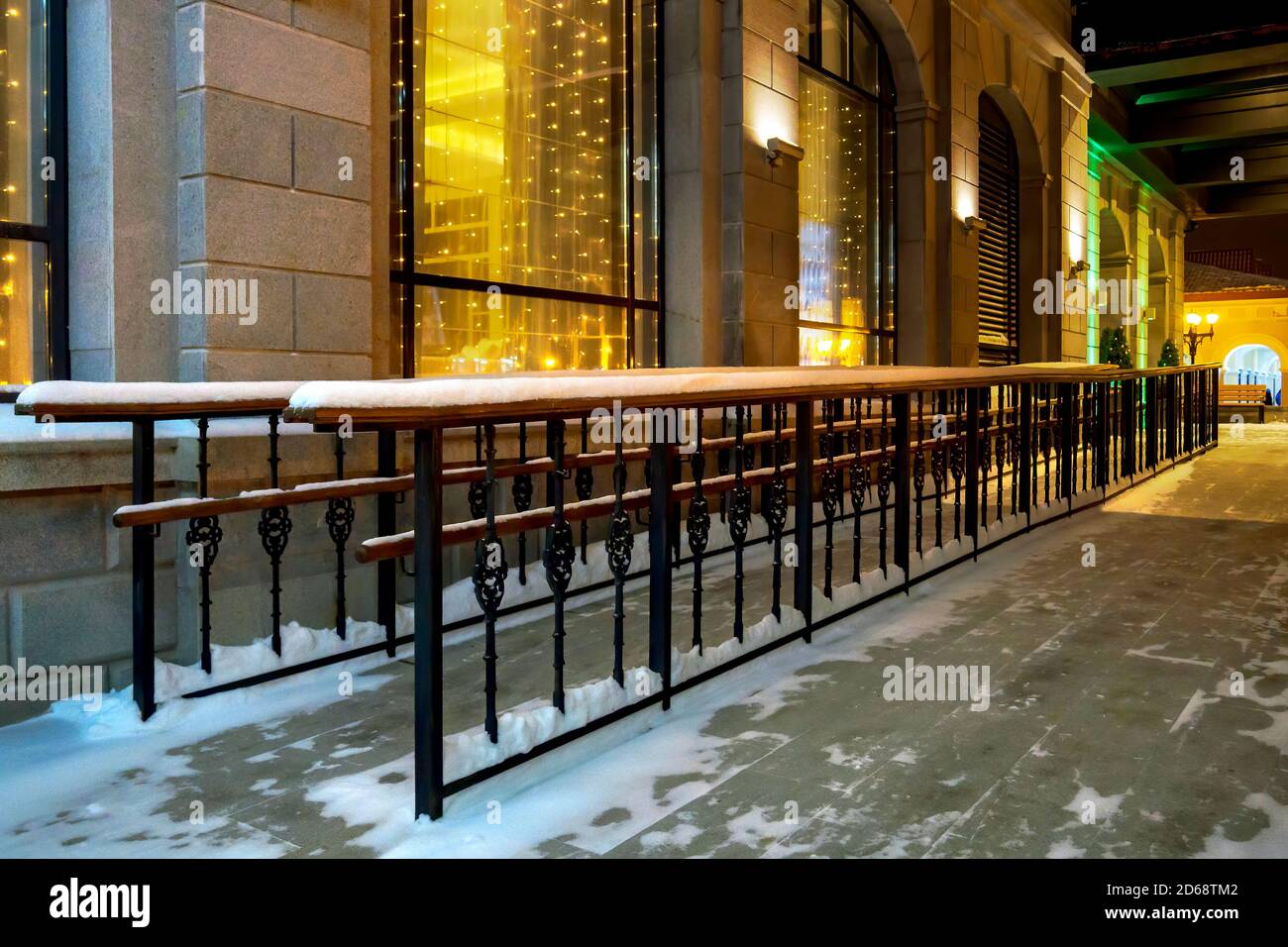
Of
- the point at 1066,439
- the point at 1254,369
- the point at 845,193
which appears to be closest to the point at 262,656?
the point at 1066,439

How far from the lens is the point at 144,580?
11.9 ft

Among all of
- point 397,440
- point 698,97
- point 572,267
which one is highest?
point 698,97

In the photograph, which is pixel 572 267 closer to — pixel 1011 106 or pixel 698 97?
pixel 698 97

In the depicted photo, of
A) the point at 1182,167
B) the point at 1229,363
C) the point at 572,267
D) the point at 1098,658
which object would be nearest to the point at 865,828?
the point at 1098,658

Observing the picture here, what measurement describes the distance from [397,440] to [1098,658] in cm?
320

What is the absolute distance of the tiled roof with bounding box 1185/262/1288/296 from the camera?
36.8 m

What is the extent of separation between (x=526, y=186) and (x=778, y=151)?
2.37 meters

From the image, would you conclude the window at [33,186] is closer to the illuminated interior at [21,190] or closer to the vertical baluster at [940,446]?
the illuminated interior at [21,190]

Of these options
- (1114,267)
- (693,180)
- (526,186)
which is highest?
(1114,267)

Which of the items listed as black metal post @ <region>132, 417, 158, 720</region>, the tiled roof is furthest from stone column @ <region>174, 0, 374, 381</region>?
the tiled roof

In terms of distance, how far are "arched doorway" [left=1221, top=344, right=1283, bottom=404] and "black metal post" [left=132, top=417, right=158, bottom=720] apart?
4189cm

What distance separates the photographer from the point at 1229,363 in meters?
43.2

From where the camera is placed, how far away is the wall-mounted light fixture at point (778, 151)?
850 cm

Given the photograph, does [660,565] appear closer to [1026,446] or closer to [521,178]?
[1026,446]
